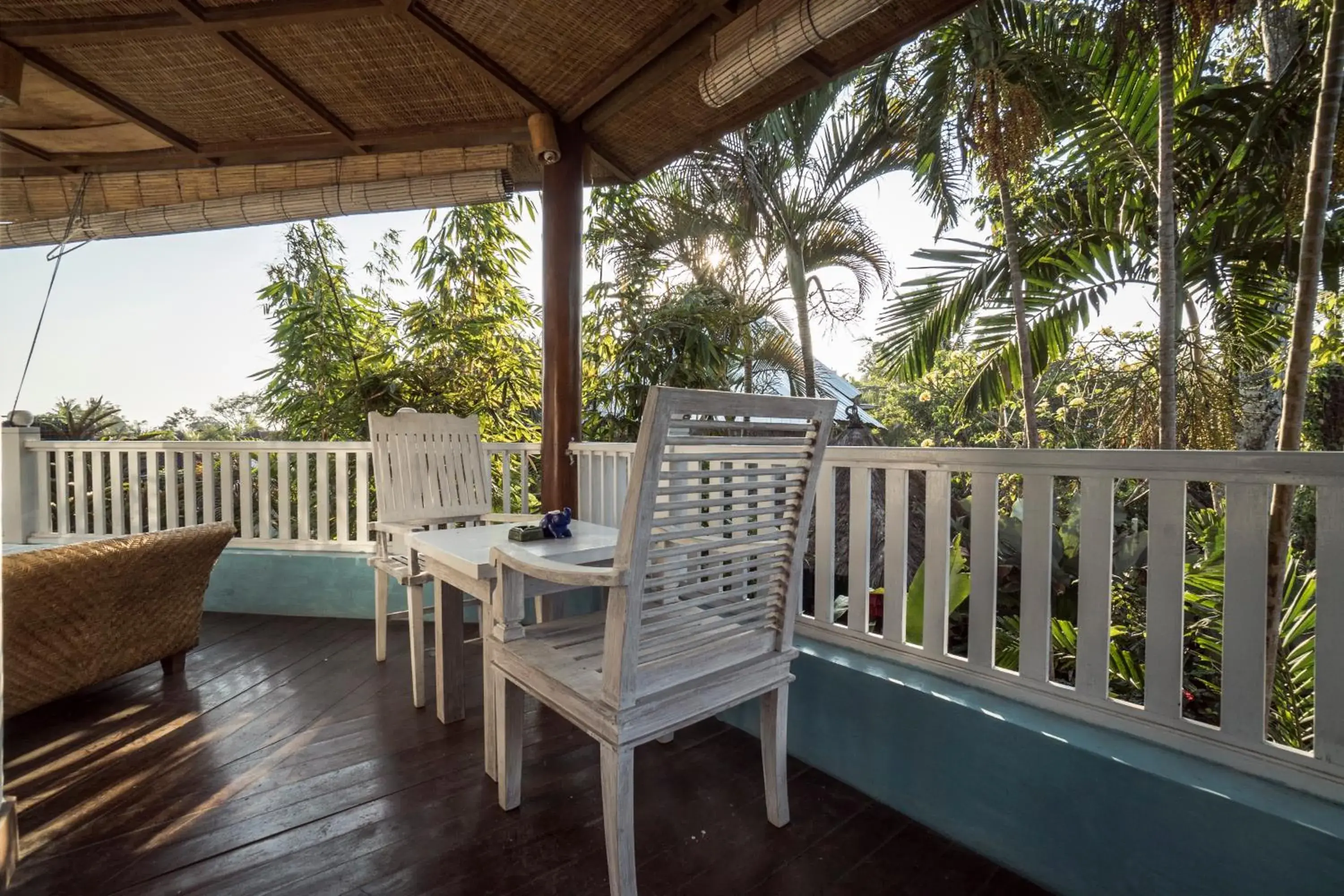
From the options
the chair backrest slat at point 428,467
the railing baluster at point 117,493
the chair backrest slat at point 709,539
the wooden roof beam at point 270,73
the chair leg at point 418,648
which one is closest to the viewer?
the chair backrest slat at point 709,539

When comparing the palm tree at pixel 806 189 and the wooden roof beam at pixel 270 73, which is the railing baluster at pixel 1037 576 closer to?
the wooden roof beam at pixel 270 73

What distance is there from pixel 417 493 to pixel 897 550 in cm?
218

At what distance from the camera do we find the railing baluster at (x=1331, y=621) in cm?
113

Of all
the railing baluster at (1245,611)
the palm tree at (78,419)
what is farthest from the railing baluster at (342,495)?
the railing baluster at (1245,611)

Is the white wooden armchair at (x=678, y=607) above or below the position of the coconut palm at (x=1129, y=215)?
below

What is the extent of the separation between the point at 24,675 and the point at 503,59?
2.87m

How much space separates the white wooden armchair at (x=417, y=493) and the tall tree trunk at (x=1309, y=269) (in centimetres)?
284

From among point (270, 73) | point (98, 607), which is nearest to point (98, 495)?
point (98, 607)

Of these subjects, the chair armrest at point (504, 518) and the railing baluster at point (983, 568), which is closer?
the railing baluster at point (983, 568)

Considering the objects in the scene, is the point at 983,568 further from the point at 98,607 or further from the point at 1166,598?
the point at 98,607

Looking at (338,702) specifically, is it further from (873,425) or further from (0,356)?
(873,425)

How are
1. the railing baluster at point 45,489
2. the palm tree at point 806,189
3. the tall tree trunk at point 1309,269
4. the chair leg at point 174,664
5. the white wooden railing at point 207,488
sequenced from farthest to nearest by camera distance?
the palm tree at point 806,189 → the railing baluster at point 45,489 → the white wooden railing at point 207,488 → the chair leg at point 174,664 → the tall tree trunk at point 1309,269

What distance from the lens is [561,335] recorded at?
3281 millimetres

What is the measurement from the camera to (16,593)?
1.90 meters
